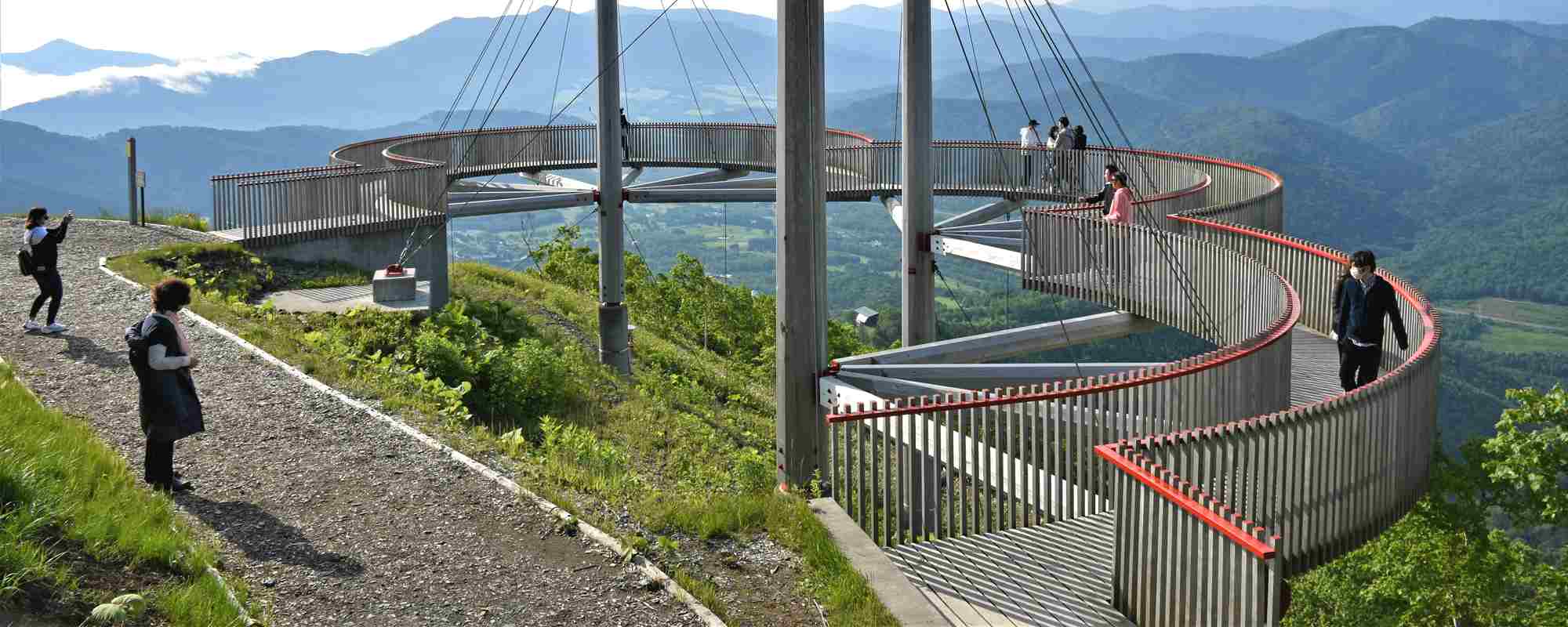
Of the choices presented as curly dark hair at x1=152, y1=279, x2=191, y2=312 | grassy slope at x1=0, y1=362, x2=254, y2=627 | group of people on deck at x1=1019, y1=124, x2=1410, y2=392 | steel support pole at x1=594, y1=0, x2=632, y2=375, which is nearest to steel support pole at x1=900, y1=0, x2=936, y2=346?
steel support pole at x1=594, y1=0, x2=632, y2=375

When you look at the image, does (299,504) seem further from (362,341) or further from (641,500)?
(362,341)

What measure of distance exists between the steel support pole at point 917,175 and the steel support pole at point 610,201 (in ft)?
24.3

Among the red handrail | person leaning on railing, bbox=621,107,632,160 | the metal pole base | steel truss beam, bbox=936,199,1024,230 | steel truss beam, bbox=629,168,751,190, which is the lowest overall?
the metal pole base

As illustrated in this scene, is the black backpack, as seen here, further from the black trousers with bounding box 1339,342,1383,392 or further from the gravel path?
the black trousers with bounding box 1339,342,1383,392

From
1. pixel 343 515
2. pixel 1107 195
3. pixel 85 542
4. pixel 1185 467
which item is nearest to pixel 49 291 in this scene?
pixel 343 515

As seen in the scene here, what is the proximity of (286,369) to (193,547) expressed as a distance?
18.2ft

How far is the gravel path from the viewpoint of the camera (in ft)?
27.7

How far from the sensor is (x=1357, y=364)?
42.0 feet

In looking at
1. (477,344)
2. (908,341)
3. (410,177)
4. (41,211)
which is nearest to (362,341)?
(477,344)

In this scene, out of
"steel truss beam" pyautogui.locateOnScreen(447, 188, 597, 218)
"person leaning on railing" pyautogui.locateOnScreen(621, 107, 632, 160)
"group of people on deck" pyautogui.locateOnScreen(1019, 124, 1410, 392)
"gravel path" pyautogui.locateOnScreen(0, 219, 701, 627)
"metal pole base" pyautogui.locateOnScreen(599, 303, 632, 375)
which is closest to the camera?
"gravel path" pyautogui.locateOnScreen(0, 219, 701, 627)

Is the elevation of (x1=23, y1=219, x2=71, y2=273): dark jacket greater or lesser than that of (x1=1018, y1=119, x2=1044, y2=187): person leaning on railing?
lesser

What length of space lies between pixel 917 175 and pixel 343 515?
12.6 m

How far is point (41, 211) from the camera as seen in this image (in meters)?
14.8

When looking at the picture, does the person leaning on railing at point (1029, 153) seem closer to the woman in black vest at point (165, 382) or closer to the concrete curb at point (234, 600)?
the woman in black vest at point (165, 382)
